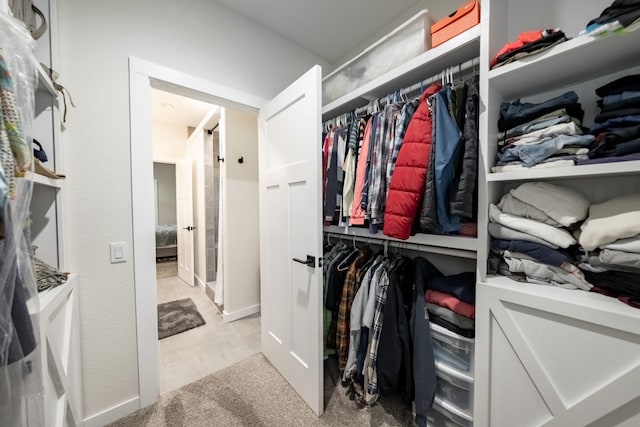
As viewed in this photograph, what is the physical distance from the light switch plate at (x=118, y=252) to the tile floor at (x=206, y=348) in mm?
976

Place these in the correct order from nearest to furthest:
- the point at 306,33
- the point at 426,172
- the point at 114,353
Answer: the point at 426,172
the point at 114,353
the point at 306,33

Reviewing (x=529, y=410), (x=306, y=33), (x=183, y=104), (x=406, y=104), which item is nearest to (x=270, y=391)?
(x=529, y=410)

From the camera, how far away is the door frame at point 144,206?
1.37m

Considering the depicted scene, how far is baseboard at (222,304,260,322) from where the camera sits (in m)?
2.54

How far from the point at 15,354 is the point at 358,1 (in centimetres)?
232

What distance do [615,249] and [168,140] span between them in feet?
16.8

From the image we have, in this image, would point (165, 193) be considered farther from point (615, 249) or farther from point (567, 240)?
point (615, 249)

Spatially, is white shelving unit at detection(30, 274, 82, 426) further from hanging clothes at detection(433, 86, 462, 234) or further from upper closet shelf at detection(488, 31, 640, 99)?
upper closet shelf at detection(488, 31, 640, 99)

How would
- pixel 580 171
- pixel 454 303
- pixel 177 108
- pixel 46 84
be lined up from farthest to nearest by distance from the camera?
pixel 177 108 < pixel 454 303 < pixel 46 84 < pixel 580 171

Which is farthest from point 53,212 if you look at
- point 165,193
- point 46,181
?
point 165,193

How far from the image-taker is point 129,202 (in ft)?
4.52

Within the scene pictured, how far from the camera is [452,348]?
1.18 metres

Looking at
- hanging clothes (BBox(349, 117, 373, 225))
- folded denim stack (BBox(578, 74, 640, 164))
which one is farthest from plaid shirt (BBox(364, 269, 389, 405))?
folded denim stack (BBox(578, 74, 640, 164))

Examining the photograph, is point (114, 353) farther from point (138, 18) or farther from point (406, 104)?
point (406, 104)
